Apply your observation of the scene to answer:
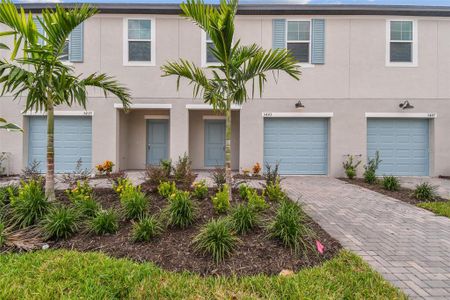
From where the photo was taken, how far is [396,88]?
978cm

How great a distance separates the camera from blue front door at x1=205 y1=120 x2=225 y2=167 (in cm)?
1120

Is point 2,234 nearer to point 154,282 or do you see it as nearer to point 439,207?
point 154,282

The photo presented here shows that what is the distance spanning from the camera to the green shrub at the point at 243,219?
3.67 meters

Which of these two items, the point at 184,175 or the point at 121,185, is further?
the point at 184,175

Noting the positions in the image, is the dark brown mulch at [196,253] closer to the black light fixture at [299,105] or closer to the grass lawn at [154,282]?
the grass lawn at [154,282]

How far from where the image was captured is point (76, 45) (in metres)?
9.52

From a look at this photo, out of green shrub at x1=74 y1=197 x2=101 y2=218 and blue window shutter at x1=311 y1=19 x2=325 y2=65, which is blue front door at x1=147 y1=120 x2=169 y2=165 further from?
green shrub at x1=74 y1=197 x2=101 y2=218

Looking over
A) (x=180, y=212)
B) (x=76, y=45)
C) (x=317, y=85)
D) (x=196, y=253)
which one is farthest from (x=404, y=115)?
(x=76, y=45)

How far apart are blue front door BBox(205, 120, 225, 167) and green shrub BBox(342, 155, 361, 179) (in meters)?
4.94

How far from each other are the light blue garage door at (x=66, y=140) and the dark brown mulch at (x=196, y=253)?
730 centimetres

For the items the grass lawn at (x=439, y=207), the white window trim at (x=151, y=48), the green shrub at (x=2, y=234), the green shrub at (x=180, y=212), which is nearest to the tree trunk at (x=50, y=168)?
the green shrub at (x=2, y=234)

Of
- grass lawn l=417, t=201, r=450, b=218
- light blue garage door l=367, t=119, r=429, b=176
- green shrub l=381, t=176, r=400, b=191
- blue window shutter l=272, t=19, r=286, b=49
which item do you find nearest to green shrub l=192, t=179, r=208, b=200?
grass lawn l=417, t=201, r=450, b=218

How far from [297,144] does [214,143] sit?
3.50m

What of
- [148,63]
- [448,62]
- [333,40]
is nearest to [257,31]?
[333,40]
